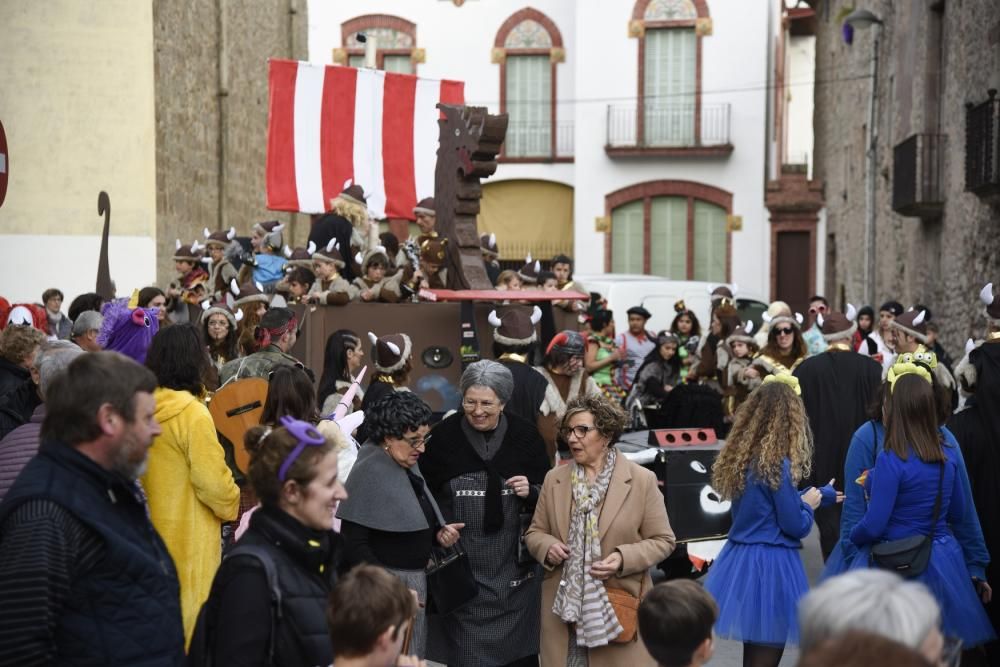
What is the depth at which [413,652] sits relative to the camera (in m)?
5.78

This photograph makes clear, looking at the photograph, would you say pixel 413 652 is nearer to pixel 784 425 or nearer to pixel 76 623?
pixel 784 425

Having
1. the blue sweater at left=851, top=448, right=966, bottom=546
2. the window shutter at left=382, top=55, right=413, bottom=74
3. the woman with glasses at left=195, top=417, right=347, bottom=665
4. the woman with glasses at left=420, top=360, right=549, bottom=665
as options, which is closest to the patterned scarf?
the woman with glasses at left=420, top=360, right=549, bottom=665

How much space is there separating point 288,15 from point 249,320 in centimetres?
1947

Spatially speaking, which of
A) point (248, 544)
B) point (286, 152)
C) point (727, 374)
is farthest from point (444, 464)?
point (286, 152)

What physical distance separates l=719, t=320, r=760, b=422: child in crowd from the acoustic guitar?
189 inches

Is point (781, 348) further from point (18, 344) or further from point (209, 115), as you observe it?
point (209, 115)

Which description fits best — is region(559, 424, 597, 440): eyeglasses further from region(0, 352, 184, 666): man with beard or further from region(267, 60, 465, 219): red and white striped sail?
region(267, 60, 465, 219): red and white striped sail

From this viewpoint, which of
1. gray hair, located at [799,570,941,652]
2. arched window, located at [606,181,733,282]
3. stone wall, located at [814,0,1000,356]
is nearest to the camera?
gray hair, located at [799,570,941,652]

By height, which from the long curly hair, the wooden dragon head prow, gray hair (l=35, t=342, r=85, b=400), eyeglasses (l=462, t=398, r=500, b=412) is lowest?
the long curly hair

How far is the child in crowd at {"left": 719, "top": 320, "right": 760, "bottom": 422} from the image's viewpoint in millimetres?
10891

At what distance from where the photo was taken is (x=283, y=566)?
3.90 metres

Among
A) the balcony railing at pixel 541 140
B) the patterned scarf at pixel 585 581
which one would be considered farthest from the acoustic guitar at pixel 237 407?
the balcony railing at pixel 541 140

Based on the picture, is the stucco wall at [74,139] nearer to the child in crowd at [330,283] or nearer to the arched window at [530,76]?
the child in crowd at [330,283]

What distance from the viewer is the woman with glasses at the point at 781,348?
32.9 ft
